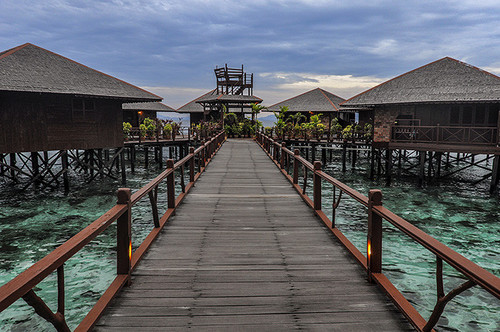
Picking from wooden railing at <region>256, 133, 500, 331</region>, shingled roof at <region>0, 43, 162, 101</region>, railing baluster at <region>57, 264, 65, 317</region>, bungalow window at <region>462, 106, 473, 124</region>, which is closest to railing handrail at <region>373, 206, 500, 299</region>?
wooden railing at <region>256, 133, 500, 331</region>

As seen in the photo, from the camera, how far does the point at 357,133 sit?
1128 inches

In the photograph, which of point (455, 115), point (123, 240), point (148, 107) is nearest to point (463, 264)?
point (123, 240)

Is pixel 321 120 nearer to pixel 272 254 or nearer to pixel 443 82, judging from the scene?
pixel 443 82

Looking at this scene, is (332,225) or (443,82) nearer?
(332,225)

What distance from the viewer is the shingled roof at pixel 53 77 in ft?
55.5

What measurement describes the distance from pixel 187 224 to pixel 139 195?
6.20 feet

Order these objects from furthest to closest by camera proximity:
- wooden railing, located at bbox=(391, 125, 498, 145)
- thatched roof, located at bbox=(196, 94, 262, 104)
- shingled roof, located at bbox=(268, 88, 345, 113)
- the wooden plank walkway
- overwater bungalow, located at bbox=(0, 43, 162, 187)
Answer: shingled roof, located at bbox=(268, 88, 345, 113), thatched roof, located at bbox=(196, 94, 262, 104), wooden railing, located at bbox=(391, 125, 498, 145), overwater bungalow, located at bbox=(0, 43, 162, 187), the wooden plank walkway

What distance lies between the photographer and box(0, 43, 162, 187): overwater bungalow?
17.1 m

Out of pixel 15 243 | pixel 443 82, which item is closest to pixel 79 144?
pixel 15 243

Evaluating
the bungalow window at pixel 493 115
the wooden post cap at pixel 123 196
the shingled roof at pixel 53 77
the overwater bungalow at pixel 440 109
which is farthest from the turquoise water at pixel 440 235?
the shingled roof at pixel 53 77

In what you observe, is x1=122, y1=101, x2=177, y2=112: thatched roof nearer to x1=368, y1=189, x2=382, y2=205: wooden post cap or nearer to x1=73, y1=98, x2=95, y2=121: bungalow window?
x1=73, y1=98, x2=95, y2=121: bungalow window

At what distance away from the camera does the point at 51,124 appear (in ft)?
61.4

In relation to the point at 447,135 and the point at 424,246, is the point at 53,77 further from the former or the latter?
the point at 447,135

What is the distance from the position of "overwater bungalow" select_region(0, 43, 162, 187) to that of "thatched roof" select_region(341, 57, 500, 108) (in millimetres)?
15940
